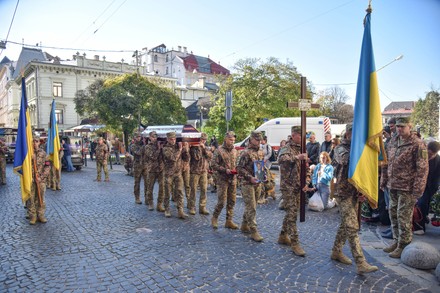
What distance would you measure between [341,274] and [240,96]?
21.3 metres

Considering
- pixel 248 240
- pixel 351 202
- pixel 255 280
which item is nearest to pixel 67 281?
pixel 255 280

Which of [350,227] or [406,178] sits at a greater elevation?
[406,178]

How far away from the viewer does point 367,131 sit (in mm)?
5172

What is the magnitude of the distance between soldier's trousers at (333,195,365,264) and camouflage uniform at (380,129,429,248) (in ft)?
2.76

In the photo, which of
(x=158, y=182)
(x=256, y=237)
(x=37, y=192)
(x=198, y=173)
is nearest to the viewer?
(x=256, y=237)

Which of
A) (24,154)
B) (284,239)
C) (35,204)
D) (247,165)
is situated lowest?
(284,239)

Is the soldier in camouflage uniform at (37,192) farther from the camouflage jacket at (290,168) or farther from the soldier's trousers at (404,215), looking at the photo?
the soldier's trousers at (404,215)

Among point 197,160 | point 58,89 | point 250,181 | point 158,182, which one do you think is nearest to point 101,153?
point 158,182

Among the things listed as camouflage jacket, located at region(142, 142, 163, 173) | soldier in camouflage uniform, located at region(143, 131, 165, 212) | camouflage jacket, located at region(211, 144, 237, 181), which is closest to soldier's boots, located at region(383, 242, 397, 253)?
camouflage jacket, located at region(211, 144, 237, 181)

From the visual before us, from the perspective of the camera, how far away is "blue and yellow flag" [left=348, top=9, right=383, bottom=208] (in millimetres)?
4941

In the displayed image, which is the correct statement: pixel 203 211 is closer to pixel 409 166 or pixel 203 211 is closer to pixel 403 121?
pixel 409 166

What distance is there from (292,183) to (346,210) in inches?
42.2

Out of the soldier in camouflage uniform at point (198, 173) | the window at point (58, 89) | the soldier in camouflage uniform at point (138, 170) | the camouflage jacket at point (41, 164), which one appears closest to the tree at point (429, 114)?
the soldier in camouflage uniform at point (198, 173)

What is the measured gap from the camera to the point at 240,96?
1000 inches
